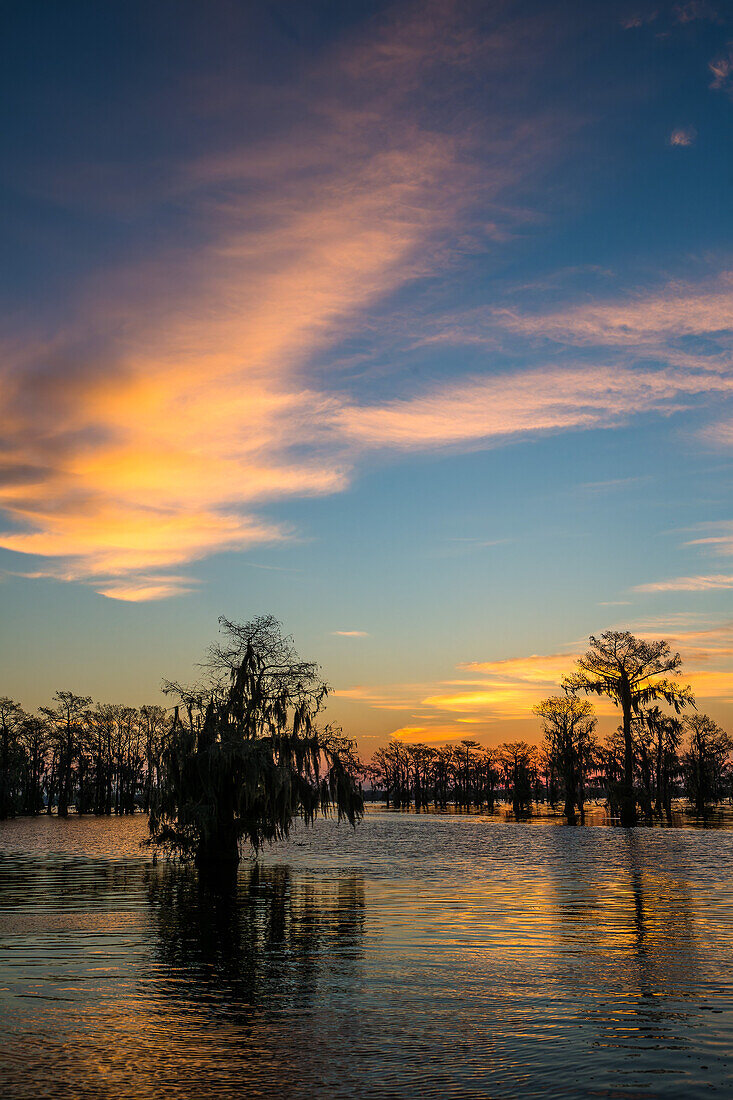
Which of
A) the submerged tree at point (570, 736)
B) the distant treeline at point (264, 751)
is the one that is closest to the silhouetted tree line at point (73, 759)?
the distant treeline at point (264, 751)

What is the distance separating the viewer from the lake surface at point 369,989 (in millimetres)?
7988

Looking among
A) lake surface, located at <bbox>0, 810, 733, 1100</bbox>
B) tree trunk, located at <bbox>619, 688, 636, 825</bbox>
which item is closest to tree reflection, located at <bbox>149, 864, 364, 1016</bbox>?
lake surface, located at <bbox>0, 810, 733, 1100</bbox>

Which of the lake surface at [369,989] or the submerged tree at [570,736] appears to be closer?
the lake surface at [369,989]

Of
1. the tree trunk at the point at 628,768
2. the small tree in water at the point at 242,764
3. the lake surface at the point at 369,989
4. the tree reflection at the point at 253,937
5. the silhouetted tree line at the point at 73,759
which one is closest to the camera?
the lake surface at the point at 369,989

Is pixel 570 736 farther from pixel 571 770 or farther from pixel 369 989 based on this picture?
pixel 369 989

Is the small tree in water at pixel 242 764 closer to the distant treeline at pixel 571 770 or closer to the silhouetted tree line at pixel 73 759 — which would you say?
the distant treeline at pixel 571 770

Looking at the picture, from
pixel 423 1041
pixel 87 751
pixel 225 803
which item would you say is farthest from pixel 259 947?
pixel 87 751

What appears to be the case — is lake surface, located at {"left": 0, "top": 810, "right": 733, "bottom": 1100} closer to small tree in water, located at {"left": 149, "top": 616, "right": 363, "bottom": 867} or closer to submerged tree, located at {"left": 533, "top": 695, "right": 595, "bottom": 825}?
small tree in water, located at {"left": 149, "top": 616, "right": 363, "bottom": 867}

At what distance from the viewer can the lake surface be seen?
7.99 m

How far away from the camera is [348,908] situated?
2012 cm

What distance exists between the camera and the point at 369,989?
1155 centimetres

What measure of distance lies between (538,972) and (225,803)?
50.6 feet

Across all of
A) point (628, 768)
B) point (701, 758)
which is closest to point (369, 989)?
point (628, 768)

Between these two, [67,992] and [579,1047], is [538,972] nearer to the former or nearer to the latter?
[579,1047]
